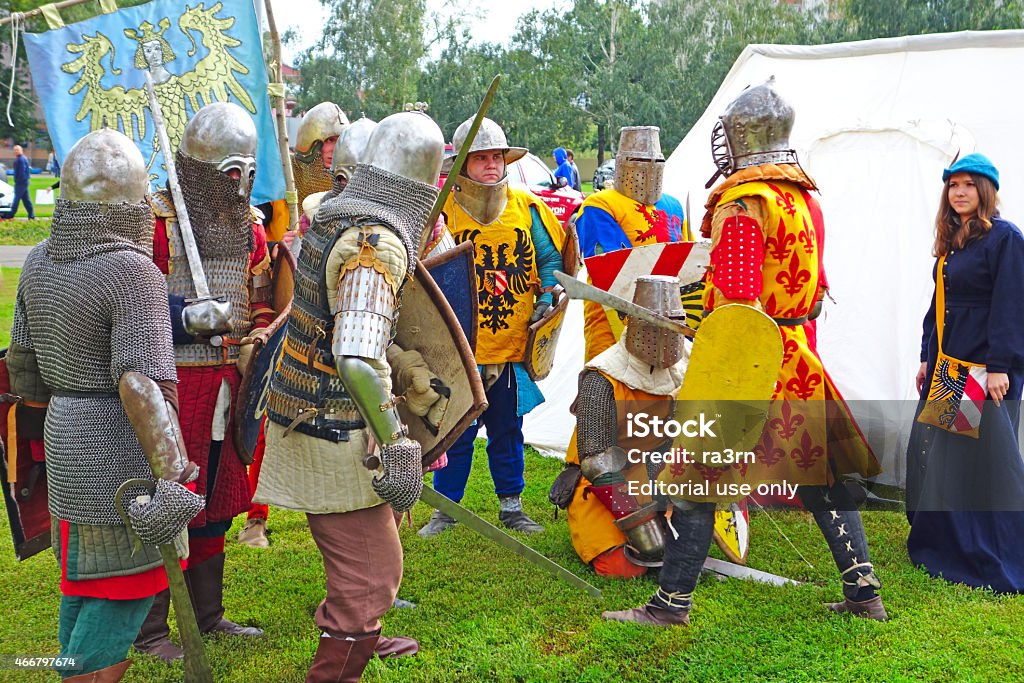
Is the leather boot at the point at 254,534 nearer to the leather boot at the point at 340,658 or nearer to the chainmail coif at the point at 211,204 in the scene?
the chainmail coif at the point at 211,204

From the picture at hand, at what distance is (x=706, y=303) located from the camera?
151 inches

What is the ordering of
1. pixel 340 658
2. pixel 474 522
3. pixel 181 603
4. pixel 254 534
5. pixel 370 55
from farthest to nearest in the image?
pixel 370 55
pixel 254 534
pixel 474 522
pixel 340 658
pixel 181 603

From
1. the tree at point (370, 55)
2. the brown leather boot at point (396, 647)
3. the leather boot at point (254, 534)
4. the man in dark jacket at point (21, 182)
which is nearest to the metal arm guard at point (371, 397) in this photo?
the brown leather boot at point (396, 647)

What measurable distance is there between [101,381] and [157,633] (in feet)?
4.76

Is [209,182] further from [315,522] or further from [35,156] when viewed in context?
[35,156]

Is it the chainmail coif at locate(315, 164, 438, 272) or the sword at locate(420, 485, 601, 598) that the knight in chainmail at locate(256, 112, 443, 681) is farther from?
the sword at locate(420, 485, 601, 598)

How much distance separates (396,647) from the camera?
3740 mm

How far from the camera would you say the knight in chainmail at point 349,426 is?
2783 mm

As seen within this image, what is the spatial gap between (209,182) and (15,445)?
3.75 feet

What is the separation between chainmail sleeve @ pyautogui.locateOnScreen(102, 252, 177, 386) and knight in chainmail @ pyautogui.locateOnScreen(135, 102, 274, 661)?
667mm

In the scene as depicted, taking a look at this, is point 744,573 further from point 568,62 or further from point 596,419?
point 568,62

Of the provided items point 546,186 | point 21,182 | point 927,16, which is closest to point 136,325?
point 546,186

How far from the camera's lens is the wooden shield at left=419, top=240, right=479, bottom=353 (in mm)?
3402

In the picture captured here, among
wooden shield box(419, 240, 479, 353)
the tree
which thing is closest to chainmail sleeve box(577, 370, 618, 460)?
wooden shield box(419, 240, 479, 353)
